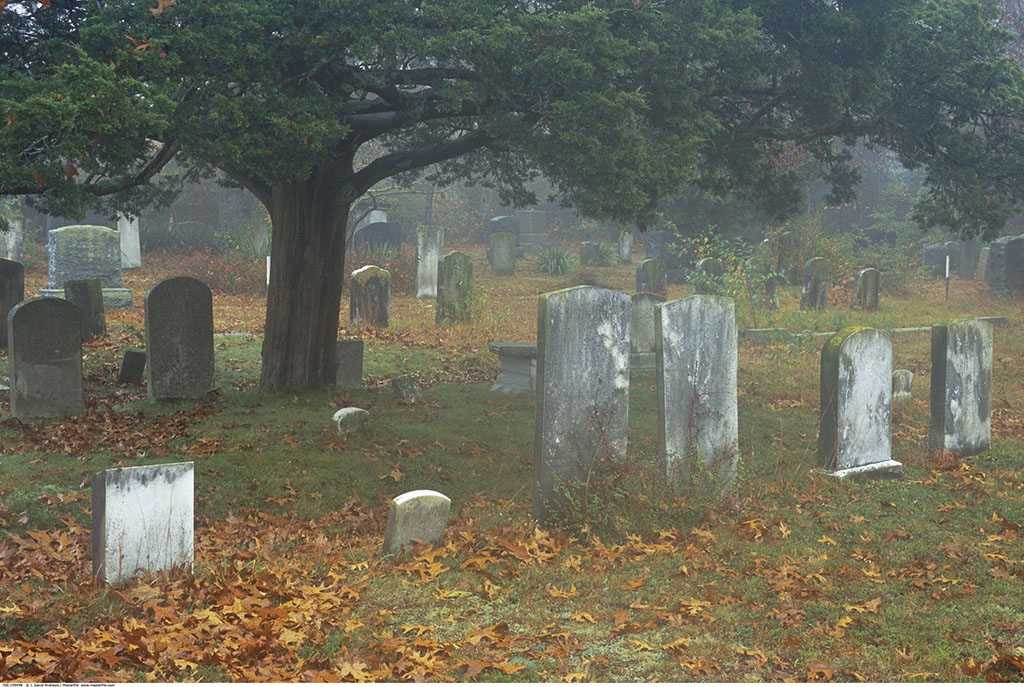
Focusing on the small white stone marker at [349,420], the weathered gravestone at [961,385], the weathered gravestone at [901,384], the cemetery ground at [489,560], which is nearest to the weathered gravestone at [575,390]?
the cemetery ground at [489,560]

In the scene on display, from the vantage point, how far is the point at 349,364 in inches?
519

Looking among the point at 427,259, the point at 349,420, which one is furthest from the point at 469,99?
the point at 427,259

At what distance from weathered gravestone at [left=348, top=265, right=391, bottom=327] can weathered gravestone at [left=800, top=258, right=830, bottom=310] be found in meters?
9.60

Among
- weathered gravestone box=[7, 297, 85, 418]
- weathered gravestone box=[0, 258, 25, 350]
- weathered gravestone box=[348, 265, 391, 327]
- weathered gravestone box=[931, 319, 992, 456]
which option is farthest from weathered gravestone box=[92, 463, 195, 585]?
weathered gravestone box=[348, 265, 391, 327]

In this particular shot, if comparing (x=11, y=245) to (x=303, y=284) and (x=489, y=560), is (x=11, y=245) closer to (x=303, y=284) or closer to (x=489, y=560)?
(x=303, y=284)

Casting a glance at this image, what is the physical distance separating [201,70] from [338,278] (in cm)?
368

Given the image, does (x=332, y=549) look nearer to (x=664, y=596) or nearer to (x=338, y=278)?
→ (x=664, y=596)

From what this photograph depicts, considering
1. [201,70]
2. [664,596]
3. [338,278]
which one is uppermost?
[201,70]

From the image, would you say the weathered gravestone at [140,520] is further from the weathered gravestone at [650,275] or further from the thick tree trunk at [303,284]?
the weathered gravestone at [650,275]

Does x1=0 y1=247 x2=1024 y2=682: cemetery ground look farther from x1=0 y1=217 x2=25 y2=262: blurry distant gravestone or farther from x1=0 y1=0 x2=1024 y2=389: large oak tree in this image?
x1=0 y1=217 x2=25 y2=262: blurry distant gravestone

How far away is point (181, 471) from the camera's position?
20.0 ft

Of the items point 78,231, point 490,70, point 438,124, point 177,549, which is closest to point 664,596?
point 177,549

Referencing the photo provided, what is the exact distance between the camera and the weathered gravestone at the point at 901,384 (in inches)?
517

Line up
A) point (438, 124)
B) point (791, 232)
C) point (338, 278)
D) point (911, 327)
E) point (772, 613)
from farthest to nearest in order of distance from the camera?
1. point (791, 232)
2. point (911, 327)
3. point (438, 124)
4. point (338, 278)
5. point (772, 613)
